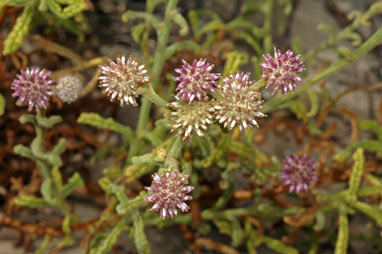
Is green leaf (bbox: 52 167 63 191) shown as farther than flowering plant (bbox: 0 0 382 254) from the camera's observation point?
Yes

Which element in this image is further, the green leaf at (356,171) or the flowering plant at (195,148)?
the green leaf at (356,171)

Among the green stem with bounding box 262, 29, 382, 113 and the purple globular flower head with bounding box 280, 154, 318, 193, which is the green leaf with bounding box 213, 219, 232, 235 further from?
the green stem with bounding box 262, 29, 382, 113

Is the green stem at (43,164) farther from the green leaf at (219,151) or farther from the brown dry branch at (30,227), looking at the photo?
the green leaf at (219,151)

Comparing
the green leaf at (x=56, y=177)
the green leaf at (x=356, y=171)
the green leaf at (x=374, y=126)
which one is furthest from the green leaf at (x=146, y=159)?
the green leaf at (x=374, y=126)

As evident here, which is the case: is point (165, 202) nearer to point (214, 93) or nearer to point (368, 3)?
point (214, 93)

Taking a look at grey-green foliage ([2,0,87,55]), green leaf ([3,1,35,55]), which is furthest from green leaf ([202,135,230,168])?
green leaf ([3,1,35,55])
